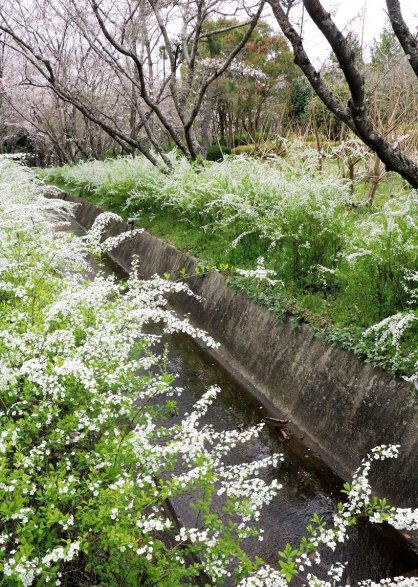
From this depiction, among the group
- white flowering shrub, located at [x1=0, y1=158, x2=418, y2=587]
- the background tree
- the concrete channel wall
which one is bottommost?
the concrete channel wall

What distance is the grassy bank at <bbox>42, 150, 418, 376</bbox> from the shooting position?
13.3 feet

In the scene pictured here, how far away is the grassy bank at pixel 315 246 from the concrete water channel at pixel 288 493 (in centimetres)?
105

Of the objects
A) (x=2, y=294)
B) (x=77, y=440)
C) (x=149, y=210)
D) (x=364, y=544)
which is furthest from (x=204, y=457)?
(x=149, y=210)

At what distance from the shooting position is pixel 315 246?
5.59 meters

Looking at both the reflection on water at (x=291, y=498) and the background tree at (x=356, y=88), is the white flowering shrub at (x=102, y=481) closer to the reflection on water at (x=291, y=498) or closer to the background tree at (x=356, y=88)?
the reflection on water at (x=291, y=498)

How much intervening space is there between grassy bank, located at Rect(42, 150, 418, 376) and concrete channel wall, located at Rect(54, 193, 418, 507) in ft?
0.61

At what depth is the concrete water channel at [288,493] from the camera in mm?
3242

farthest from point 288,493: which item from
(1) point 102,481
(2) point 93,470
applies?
(2) point 93,470

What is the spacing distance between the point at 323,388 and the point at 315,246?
185 centimetres

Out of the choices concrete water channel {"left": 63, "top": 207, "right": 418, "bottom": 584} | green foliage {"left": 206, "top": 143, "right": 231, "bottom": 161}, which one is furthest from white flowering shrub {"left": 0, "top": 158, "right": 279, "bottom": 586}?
green foliage {"left": 206, "top": 143, "right": 231, "bottom": 161}

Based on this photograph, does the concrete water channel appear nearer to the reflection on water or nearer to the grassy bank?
the reflection on water

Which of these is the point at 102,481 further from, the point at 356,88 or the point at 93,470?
the point at 356,88

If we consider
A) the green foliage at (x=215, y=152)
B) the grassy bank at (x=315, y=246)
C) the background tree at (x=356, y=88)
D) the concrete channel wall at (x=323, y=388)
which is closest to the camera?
the concrete channel wall at (x=323, y=388)

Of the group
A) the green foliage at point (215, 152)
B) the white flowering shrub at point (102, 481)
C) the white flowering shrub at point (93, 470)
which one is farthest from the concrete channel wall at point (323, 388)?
the green foliage at point (215, 152)
